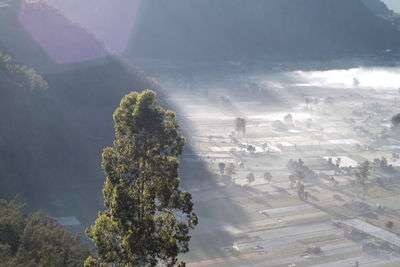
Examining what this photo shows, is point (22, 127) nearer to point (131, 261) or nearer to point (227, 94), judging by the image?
point (131, 261)

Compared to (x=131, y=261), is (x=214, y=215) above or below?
below

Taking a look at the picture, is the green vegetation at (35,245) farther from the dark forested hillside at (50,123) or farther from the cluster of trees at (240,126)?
the cluster of trees at (240,126)

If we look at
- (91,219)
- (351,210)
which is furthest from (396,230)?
(91,219)

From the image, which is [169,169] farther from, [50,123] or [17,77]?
[17,77]

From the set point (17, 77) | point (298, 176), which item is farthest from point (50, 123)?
point (298, 176)

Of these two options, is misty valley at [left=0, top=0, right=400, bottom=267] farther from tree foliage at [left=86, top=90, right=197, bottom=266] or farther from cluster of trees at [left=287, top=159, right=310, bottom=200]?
cluster of trees at [left=287, top=159, right=310, bottom=200]

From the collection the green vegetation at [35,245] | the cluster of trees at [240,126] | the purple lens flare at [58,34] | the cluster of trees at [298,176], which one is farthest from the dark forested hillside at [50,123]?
the cluster of trees at [298,176]
